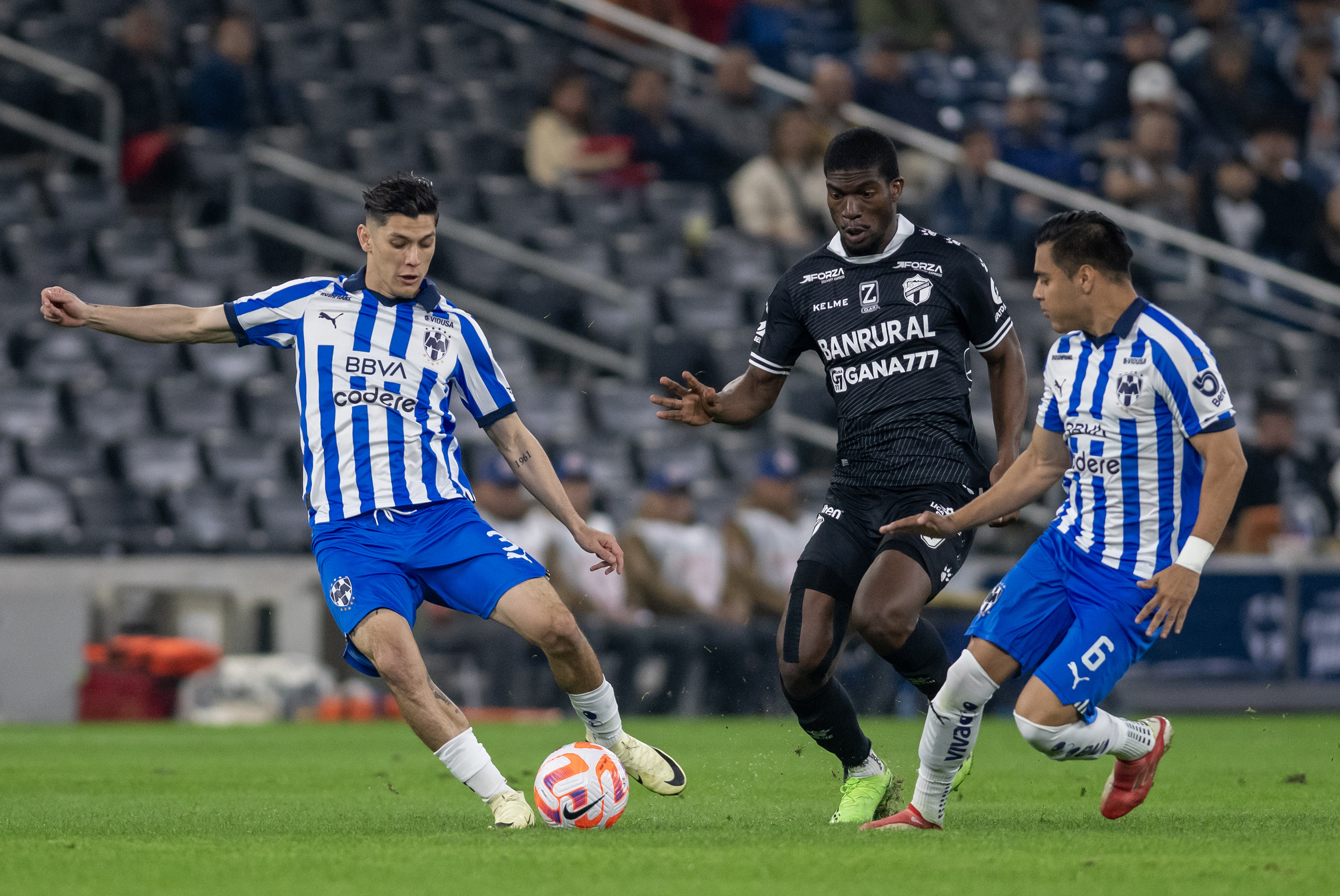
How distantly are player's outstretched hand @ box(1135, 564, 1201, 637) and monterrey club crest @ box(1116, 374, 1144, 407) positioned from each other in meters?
0.56

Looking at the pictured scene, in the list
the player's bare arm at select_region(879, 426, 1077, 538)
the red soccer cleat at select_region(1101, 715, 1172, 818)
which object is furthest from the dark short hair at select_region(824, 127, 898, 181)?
the red soccer cleat at select_region(1101, 715, 1172, 818)

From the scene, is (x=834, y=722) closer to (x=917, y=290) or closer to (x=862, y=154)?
(x=917, y=290)

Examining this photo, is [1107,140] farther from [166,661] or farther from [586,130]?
[166,661]

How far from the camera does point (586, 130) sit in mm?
17297

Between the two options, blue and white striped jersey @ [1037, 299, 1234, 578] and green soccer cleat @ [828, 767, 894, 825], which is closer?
blue and white striped jersey @ [1037, 299, 1234, 578]

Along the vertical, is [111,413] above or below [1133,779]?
above

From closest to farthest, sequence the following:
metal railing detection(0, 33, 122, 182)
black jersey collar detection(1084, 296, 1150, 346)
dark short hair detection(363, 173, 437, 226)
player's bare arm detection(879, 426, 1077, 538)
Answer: black jersey collar detection(1084, 296, 1150, 346), player's bare arm detection(879, 426, 1077, 538), dark short hair detection(363, 173, 437, 226), metal railing detection(0, 33, 122, 182)

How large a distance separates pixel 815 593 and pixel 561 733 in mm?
5549

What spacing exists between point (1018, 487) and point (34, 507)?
9.77m

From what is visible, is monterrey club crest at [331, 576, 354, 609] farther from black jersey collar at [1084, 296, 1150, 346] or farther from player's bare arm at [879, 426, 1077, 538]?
black jersey collar at [1084, 296, 1150, 346]

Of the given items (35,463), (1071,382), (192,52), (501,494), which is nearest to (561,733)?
(501,494)

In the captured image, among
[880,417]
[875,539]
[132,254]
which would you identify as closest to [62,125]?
[132,254]

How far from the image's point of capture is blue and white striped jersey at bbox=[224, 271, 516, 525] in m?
6.67

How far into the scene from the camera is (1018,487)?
6270mm
